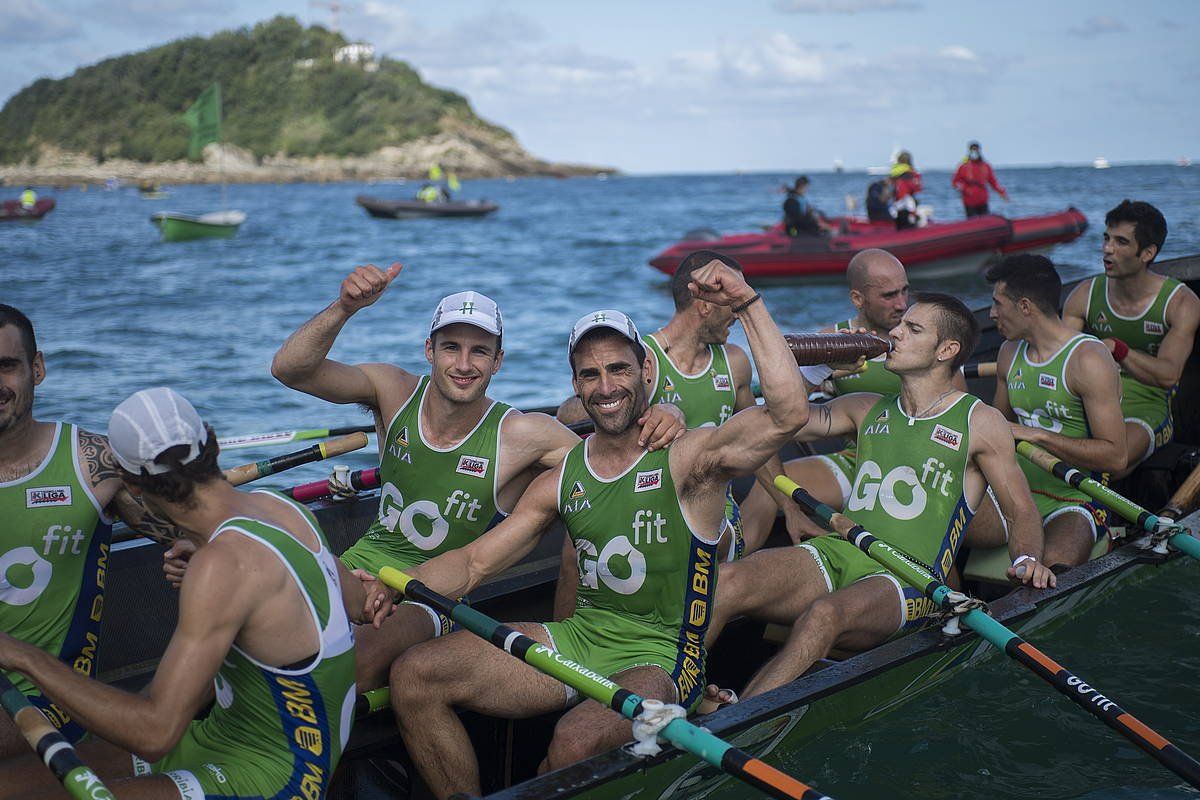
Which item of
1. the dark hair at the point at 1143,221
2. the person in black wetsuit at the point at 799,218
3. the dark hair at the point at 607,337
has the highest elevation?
the person in black wetsuit at the point at 799,218

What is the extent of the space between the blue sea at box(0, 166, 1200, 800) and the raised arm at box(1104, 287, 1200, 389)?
140cm

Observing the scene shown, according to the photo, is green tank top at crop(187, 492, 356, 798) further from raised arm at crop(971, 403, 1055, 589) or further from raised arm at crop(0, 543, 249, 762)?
raised arm at crop(971, 403, 1055, 589)

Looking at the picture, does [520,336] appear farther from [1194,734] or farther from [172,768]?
[172,768]

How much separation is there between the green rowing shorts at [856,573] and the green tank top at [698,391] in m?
0.83

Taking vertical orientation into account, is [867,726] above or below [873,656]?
below

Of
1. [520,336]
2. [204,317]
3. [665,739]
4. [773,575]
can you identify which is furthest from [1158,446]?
[204,317]

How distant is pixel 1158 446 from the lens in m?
7.23

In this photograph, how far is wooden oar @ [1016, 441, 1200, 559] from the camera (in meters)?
5.43

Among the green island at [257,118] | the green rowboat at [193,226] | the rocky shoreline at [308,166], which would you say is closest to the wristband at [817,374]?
the green rowboat at [193,226]

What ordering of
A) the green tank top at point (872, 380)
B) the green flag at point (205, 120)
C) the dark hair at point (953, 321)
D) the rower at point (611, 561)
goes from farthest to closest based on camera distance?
the green flag at point (205, 120) → the green tank top at point (872, 380) → the dark hair at point (953, 321) → the rower at point (611, 561)

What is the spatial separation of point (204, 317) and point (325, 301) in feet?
10.7

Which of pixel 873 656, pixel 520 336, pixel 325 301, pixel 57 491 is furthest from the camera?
pixel 325 301

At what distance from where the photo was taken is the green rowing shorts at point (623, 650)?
13.1ft

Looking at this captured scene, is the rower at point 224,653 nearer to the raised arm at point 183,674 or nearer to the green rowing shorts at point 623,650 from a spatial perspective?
the raised arm at point 183,674
